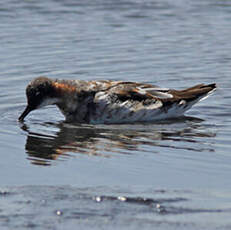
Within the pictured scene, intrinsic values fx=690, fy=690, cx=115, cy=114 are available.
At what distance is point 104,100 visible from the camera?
466 inches

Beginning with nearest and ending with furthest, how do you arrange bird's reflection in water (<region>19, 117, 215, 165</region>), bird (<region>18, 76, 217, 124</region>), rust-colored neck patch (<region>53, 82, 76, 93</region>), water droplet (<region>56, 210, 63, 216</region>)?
water droplet (<region>56, 210, 63, 216</region>) → bird's reflection in water (<region>19, 117, 215, 165</region>) → bird (<region>18, 76, 217, 124</region>) → rust-colored neck patch (<region>53, 82, 76, 93</region>)

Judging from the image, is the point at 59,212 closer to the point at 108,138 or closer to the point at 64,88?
the point at 108,138

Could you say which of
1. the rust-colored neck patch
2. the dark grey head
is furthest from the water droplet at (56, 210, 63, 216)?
the rust-colored neck patch

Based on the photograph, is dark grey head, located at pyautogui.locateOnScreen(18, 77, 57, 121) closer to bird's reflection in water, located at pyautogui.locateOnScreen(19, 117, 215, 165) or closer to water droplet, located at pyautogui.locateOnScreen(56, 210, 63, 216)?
bird's reflection in water, located at pyautogui.locateOnScreen(19, 117, 215, 165)

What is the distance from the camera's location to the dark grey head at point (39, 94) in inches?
469

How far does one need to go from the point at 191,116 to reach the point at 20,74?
3953 millimetres

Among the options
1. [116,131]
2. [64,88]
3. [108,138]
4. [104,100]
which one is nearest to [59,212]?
[108,138]

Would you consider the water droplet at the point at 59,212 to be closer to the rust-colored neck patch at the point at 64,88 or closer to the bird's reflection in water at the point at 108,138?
the bird's reflection in water at the point at 108,138

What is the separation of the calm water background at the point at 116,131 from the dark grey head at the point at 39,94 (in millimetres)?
263

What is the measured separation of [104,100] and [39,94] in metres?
1.15

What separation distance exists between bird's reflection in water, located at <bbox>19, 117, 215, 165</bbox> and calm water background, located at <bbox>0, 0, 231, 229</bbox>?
0.7 inches

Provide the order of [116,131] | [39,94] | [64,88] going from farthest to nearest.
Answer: [64,88]
[39,94]
[116,131]

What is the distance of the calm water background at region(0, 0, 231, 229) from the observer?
7250 millimetres

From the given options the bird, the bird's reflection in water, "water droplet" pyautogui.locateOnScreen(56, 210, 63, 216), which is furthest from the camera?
the bird
